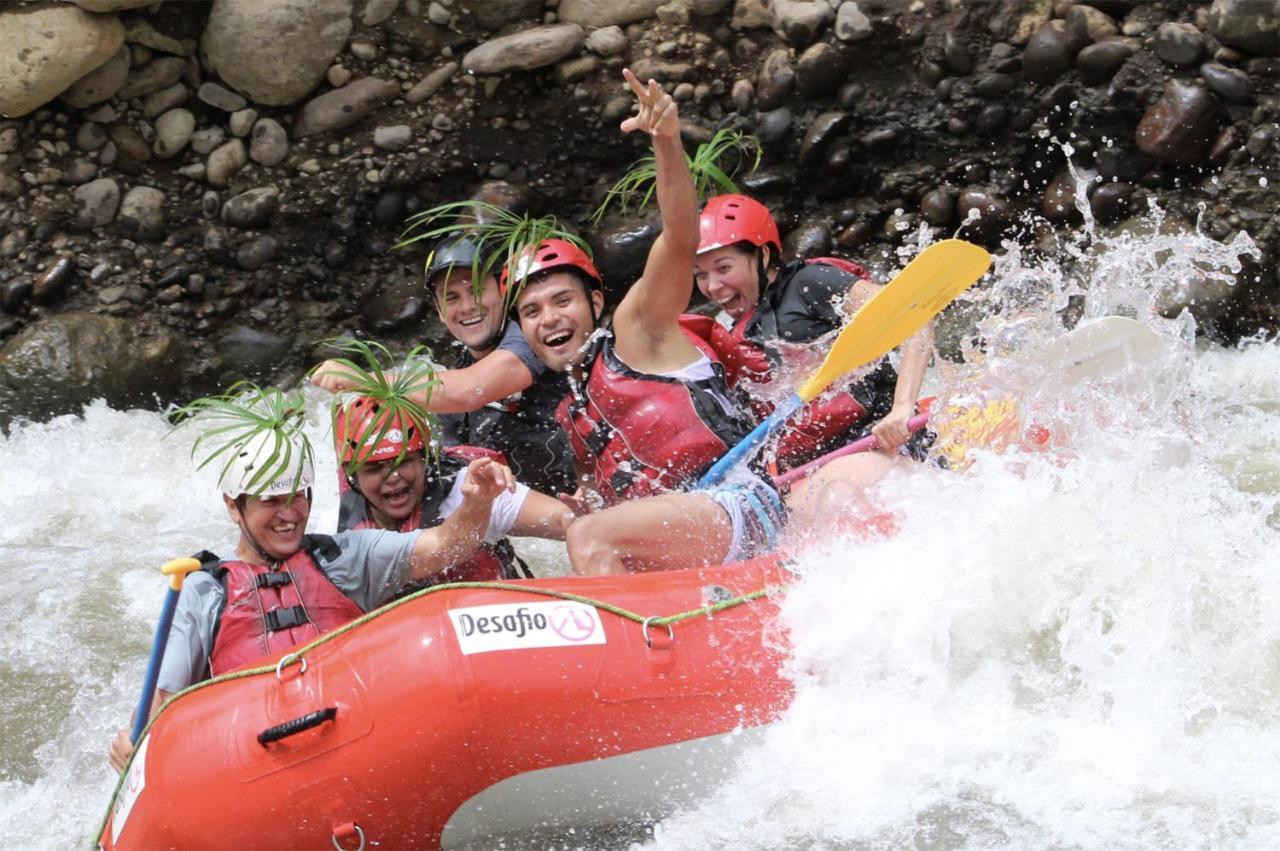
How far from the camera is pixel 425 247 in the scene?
7430 mm

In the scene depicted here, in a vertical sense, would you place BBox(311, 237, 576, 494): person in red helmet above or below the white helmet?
below

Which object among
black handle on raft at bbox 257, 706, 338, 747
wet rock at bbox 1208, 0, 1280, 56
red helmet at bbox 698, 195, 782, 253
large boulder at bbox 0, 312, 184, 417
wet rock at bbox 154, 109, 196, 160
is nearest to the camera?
black handle on raft at bbox 257, 706, 338, 747

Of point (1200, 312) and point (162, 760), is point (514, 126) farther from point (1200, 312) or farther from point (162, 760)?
point (162, 760)

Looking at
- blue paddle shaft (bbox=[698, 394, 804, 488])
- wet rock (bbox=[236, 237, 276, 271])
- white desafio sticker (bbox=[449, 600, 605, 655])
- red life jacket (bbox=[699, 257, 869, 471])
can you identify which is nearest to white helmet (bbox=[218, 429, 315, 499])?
white desafio sticker (bbox=[449, 600, 605, 655])

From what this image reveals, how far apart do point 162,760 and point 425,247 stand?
442 cm

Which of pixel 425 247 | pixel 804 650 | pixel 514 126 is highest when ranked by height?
pixel 804 650

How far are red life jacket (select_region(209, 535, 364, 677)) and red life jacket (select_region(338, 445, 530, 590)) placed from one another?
1.20ft

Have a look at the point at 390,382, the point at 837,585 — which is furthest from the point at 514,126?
the point at 837,585

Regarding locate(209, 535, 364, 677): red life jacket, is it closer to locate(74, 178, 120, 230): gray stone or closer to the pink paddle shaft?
the pink paddle shaft

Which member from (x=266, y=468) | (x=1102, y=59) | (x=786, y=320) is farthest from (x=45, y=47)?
(x=1102, y=59)

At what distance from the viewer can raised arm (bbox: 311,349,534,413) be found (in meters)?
4.41

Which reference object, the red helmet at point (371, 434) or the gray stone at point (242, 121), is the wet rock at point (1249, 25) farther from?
the gray stone at point (242, 121)

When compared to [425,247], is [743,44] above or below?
above

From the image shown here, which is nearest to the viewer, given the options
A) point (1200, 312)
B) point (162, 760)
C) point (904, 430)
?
point (162, 760)
